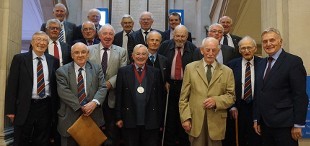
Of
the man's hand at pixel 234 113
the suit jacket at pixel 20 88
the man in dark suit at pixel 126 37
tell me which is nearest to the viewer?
the suit jacket at pixel 20 88

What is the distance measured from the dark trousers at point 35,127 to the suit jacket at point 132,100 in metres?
0.77

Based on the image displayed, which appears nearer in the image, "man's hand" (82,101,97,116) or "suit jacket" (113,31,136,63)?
"man's hand" (82,101,97,116)

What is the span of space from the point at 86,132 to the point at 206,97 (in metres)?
1.33

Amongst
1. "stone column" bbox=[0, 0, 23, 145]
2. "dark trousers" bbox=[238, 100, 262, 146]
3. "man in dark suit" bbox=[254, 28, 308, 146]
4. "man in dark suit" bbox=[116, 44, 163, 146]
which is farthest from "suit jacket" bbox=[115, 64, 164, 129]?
"stone column" bbox=[0, 0, 23, 145]

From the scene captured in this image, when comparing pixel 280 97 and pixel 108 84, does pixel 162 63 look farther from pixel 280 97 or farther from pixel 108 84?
pixel 280 97

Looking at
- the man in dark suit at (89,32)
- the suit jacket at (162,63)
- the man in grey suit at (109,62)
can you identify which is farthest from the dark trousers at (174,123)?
the man in dark suit at (89,32)

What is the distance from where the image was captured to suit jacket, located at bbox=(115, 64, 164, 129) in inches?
160

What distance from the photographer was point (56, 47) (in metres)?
4.53

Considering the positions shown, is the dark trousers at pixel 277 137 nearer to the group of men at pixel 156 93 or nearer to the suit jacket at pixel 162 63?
the group of men at pixel 156 93

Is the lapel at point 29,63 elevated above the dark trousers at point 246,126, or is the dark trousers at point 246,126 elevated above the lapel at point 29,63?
the lapel at point 29,63

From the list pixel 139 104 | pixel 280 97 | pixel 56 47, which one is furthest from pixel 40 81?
pixel 280 97

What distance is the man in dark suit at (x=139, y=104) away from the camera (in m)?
4.05

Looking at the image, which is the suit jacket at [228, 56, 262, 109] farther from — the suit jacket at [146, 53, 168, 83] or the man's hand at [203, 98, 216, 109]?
the suit jacket at [146, 53, 168, 83]

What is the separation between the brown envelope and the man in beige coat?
3.07ft
